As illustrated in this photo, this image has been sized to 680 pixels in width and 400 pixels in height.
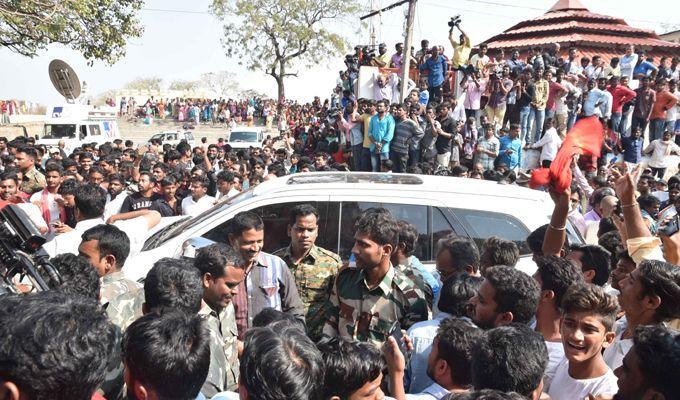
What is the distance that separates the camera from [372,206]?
4930 millimetres

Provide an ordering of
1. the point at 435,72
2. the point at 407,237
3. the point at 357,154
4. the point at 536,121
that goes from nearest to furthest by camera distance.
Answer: the point at 407,237
the point at 357,154
the point at 536,121
the point at 435,72

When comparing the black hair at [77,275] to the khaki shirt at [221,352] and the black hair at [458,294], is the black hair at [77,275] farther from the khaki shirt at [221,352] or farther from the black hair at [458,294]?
the black hair at [458,294]

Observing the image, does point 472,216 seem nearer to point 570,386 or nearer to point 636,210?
point 636,210

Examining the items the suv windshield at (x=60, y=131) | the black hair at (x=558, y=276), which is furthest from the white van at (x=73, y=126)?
the black hair at (x=558, y=276)

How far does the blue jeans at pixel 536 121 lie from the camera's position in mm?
13469

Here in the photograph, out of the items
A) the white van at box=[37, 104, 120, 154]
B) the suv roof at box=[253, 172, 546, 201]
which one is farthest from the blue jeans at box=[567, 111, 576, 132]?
the white van at box=[37, 104, 120, 154]

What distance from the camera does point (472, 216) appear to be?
4.90 metres

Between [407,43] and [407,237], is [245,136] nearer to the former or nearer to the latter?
[407,43]

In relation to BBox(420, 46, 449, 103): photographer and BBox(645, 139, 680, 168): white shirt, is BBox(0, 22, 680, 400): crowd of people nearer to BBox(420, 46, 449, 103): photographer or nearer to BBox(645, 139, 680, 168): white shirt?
BBox(645, 139, 680, 168): white shirt

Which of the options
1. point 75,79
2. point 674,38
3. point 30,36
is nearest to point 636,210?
point 30,36

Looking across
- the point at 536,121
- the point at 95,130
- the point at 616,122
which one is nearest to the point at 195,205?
the point at 536,121

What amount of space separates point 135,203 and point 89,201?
1957 millimetres

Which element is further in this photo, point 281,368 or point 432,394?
point 432,394

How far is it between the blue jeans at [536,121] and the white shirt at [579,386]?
11.5m
